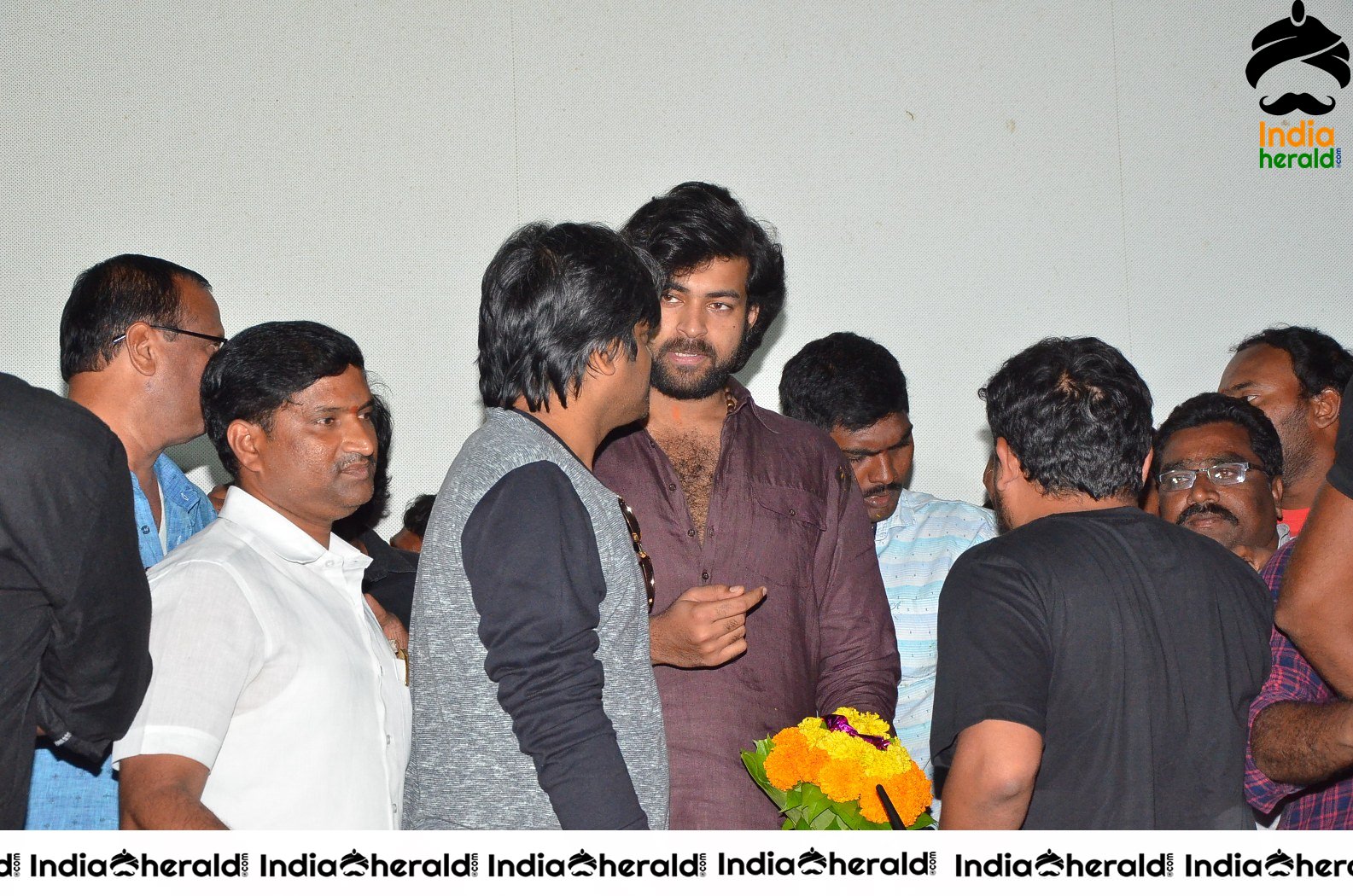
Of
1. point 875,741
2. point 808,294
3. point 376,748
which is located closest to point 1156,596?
point 875,741

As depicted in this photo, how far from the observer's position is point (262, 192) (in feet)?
13.0

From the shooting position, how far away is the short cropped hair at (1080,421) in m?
1.88

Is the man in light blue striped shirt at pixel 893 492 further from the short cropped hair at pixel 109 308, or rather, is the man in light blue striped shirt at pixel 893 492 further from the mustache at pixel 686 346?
the short cropped hair at pixel 109 308

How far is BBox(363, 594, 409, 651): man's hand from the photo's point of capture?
7.32 ft

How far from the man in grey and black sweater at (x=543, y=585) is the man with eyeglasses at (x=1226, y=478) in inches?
60.2

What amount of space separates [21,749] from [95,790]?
74 centimetres

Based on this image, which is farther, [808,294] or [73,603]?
[808,294]

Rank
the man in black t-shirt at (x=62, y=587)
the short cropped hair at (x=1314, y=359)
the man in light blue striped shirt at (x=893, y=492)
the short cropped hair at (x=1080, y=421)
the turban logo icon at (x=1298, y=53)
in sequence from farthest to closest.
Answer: the turban logo icon at (x=1298, y=53) < the short cropped hair at (x=1314, y=359) < the man in light blue striped shirt at (x=893, y=492) < the short cropped hair at (x=1080, y=421) < the man in black t-shirt at (x=62, y=587)

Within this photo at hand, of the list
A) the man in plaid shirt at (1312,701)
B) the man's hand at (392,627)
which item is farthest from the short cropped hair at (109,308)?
the man in plaid shirt at (1312,701)

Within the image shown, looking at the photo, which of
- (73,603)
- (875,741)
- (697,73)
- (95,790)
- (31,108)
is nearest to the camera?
(73,603)

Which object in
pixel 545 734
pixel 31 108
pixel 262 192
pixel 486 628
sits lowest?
pixel 545 734

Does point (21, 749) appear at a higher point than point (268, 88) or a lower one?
lower

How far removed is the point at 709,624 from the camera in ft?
6.41
